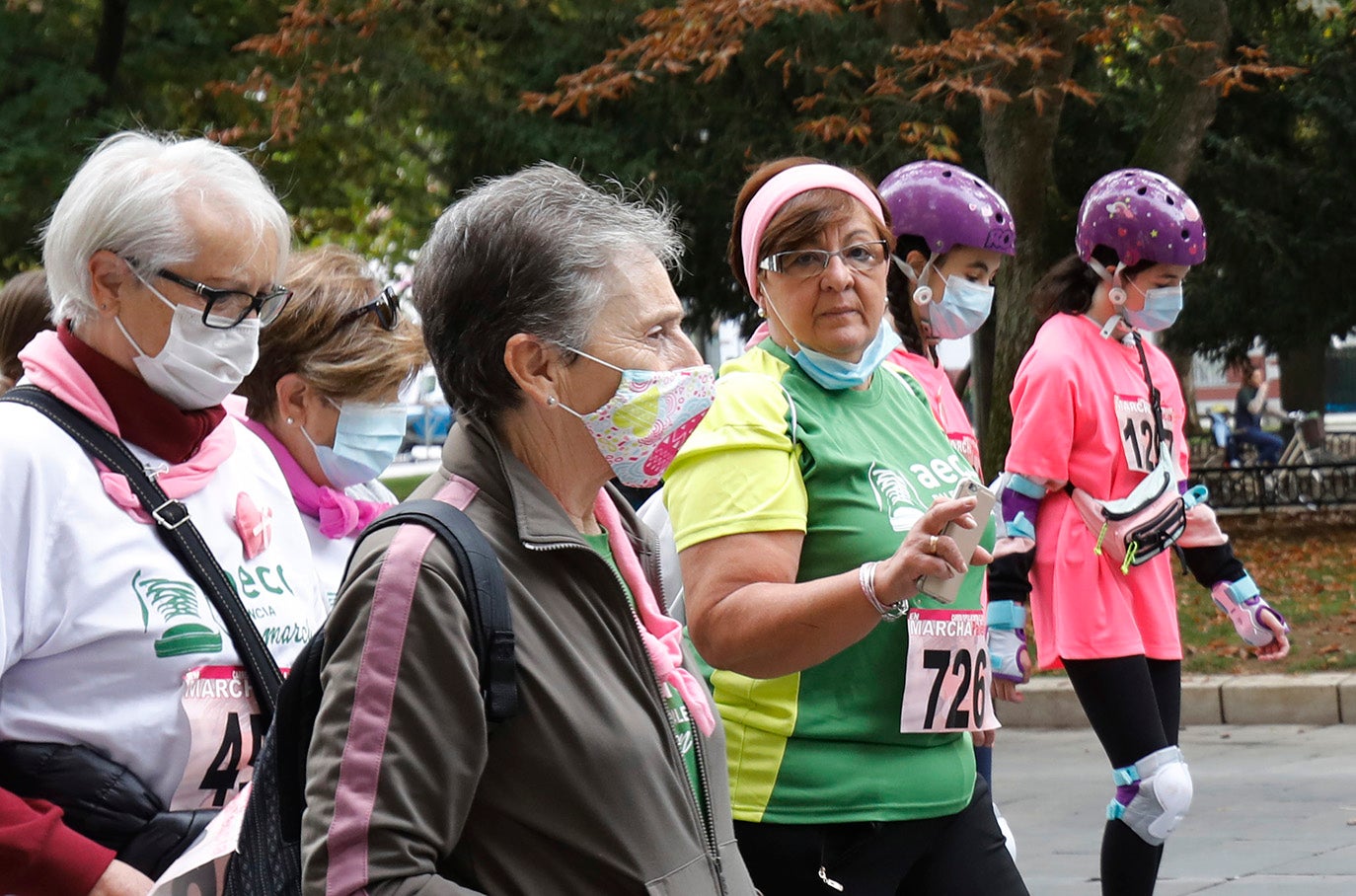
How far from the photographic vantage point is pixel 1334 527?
59.9 ft

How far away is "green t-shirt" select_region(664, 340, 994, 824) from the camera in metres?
3.08

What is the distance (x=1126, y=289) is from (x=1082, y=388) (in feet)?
1.34

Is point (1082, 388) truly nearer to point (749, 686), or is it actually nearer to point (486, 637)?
point (749, 686)

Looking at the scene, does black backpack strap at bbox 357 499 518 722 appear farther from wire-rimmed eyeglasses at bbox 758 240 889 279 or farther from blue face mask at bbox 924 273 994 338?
blue face mask at bbox 924 273 994 338

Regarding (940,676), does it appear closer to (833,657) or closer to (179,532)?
(833,657)

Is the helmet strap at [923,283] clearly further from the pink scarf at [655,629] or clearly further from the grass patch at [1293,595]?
the pink scarf at [655,629]

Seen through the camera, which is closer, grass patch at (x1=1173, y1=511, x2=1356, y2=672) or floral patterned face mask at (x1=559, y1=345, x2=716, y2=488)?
floral patterned face mask at (x1=559, y1=345, x2=716, y2=488)

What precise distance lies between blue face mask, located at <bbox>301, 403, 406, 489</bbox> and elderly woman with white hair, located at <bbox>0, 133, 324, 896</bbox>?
2.85 ft

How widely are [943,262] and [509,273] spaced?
9.34ft

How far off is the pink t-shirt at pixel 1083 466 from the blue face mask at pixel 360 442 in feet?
6.38

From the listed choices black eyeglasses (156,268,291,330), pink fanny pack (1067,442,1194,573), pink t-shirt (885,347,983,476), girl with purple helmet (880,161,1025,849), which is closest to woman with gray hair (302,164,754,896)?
black eyeglasses (156,268,291,330)

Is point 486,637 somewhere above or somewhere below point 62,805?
above

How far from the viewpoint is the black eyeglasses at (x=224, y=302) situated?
3.01 metres

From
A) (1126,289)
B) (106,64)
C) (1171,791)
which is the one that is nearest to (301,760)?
(1171,791)
